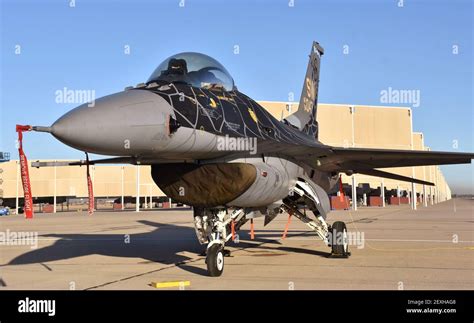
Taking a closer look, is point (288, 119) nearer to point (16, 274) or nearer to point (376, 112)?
point (16, 274)

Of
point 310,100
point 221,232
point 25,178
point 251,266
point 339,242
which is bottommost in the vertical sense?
point 251,266

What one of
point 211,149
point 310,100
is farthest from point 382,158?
point 211,149

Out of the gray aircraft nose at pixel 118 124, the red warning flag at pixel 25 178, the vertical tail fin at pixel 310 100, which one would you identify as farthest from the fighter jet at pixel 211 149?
the vertical tail fin at pixel 310 100

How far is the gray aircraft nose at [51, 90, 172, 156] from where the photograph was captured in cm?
578

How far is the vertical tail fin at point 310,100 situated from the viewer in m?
15.0

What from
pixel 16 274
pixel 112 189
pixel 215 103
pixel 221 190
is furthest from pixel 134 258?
pixel 112 189

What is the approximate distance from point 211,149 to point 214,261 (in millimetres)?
2231

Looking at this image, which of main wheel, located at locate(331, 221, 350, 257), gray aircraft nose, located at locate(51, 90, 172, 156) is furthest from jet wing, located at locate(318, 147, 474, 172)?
gray aircraft nose, located at locate(51, 90, 172, 156)

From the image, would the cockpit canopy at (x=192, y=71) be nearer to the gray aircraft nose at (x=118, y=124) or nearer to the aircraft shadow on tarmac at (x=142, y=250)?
the gray aircraft nose at (x=118, y=124)

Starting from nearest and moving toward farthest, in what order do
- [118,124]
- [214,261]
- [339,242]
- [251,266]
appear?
[118,124], [214,261], [251,266], [339,242]

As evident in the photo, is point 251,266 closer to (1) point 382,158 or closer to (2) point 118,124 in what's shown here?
(1) point 382,158

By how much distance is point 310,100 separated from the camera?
16.1 meters

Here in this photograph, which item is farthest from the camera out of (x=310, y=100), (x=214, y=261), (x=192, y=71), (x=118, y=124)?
(x=310, y=100)

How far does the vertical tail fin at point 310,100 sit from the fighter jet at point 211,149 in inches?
108
